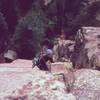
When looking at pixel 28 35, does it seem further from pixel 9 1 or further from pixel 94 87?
pixel 94 87

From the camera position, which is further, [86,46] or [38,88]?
[86,46]

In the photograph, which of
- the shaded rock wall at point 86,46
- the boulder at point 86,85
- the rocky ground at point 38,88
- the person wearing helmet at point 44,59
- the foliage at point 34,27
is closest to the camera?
the rocky ground at point 38,88

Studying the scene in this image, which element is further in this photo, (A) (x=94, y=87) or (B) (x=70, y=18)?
(B) (x=70, y=18)

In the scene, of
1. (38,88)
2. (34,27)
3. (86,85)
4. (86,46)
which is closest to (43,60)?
(86,46)

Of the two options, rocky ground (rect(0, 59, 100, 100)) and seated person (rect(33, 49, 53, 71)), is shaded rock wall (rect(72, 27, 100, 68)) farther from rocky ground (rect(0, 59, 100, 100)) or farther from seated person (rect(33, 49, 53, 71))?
rocky ground (rect(0, 59, 100, 100))

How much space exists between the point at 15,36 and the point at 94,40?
10.6 metres

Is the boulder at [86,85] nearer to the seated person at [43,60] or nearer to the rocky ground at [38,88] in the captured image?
the rocky ground at [38,88]

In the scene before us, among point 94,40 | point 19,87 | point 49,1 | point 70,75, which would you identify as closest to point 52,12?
point 49,1

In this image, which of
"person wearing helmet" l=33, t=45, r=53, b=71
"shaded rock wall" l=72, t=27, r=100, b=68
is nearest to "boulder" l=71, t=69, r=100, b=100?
"person wearing helmet" l=33, t=45, r=53, b=71

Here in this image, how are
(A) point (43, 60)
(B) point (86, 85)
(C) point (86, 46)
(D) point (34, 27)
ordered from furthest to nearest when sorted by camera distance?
(D) point (34, 27)
(C) point (86, 46)
(A) point (43, 60)
(B) point (86, 85)

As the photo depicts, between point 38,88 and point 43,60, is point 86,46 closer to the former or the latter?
point 43,60

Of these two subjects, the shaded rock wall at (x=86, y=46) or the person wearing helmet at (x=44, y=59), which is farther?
the shaded rock wall at (x=86, y=46)

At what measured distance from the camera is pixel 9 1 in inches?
906

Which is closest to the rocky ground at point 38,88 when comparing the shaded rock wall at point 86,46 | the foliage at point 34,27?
the shaded rock wall at point 86,46
